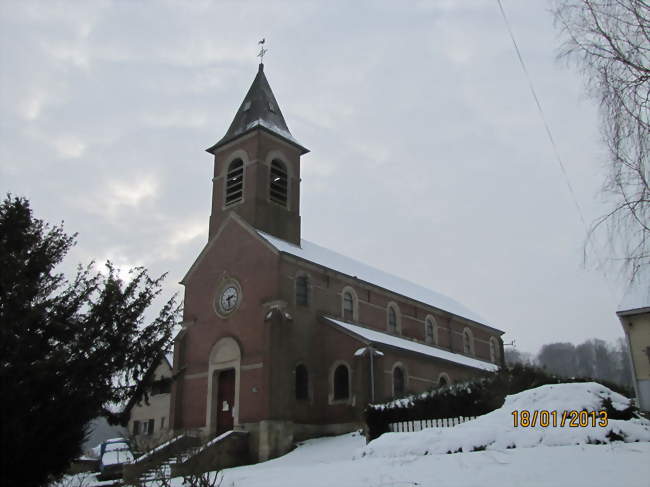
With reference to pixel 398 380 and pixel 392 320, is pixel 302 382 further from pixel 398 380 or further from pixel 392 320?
pixel 392 320

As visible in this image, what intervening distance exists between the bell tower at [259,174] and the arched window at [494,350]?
22005mm

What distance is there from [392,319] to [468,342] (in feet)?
34.1

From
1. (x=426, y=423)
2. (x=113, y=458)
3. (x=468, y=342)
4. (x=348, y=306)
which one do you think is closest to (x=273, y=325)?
(x=348, y=306)

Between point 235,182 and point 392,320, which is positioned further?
point 392,320

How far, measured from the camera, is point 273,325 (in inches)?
1070

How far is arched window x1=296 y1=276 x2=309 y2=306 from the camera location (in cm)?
2967

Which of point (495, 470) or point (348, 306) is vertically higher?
point (348, 306)

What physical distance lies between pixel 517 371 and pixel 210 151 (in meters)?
21.2

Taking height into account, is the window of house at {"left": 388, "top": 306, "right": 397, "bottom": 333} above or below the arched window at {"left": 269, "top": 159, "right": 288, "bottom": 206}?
below

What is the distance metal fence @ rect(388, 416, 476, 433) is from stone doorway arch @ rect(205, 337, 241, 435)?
10564mm

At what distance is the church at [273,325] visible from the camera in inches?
1072

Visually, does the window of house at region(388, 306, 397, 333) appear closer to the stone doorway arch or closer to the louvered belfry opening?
the louvered belfry opening

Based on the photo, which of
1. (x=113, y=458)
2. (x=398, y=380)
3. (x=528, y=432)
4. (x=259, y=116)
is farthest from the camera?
(x=259, y=116)
